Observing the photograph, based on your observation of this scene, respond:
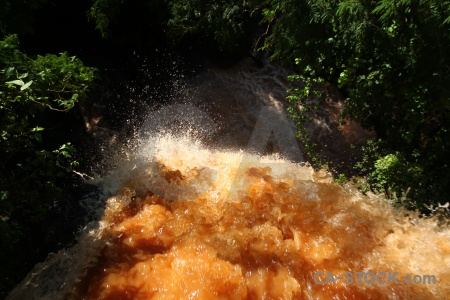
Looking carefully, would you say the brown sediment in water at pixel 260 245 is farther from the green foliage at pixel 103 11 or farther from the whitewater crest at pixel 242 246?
the green foliage at pixel 103 11

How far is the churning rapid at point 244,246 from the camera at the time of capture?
12.3 ft

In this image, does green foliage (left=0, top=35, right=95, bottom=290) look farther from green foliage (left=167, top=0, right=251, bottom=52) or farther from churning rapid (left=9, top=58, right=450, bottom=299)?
green foliage (left=167, top=0, right=251, bottom=52)

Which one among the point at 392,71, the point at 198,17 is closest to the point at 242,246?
the point at 392,71

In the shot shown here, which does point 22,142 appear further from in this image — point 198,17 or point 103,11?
point 198,17

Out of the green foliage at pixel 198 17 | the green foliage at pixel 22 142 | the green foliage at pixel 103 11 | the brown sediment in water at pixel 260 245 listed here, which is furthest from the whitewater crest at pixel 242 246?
the green foliage at pixel 198 17

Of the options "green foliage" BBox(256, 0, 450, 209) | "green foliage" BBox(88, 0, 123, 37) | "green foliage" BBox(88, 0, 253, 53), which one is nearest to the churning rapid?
"green foliage" BBox(256, 0, 450, 209)

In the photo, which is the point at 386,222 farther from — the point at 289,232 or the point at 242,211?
the point at 242,211

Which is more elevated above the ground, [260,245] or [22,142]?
[22,142]

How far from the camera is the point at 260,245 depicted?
4262 mm

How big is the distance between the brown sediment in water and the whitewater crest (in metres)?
0.01

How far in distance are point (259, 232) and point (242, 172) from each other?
1.85m

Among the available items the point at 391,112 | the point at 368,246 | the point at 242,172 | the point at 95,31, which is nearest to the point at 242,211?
Result: the point at 242,172

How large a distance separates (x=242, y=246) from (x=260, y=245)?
26 cm

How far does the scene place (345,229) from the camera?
14.7 ft
